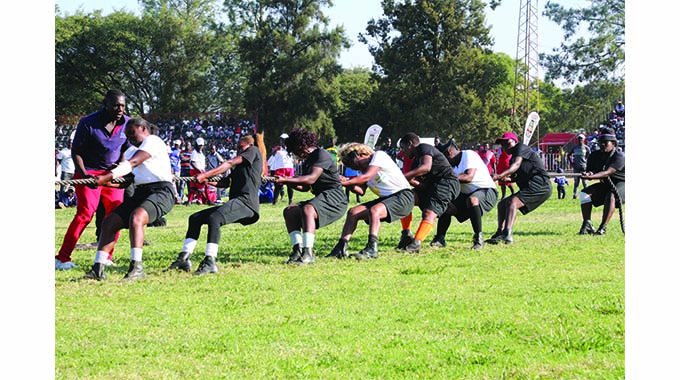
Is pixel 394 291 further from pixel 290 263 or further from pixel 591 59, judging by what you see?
pixel 591 59

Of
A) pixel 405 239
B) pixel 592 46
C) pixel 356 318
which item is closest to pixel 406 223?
pixel 405 239

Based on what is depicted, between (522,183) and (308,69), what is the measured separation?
44161mm

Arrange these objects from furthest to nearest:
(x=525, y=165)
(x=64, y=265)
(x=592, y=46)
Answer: (x=592, y=46), (x=525, y=165), (x=64, y=265)

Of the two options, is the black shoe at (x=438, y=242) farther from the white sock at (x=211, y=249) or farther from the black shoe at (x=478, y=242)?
the white sock at (x=211, y=249)

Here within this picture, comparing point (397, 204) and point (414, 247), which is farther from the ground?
point (397, 204)

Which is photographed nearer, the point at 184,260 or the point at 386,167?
the point at 184,260

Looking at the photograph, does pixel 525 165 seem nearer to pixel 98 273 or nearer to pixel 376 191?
pixel 376 191

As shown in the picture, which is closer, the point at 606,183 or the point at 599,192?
A: the point at 606,183

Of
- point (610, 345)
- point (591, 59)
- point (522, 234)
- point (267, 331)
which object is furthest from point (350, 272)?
point (591, 59)

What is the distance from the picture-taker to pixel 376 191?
11320 mm

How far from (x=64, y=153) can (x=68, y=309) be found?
17.1 m

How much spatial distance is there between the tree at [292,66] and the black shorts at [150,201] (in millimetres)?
46186

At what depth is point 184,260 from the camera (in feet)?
31.1

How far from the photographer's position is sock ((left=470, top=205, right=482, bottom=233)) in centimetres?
1200
